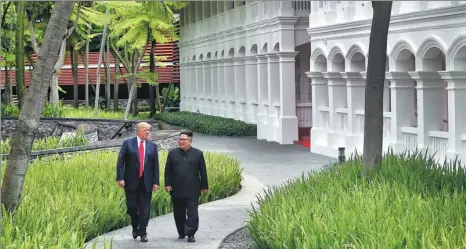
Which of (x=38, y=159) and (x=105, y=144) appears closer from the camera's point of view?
(x=38, y=159)

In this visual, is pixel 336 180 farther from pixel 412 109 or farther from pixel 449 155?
pixel 412 109

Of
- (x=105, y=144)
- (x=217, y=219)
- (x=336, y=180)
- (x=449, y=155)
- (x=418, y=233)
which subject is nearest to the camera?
(x=418, y=233)

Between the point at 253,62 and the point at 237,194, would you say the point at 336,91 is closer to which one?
the point at 237,194

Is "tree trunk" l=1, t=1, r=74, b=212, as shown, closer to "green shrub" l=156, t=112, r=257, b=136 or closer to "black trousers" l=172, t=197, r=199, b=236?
"black trousers" l=172, t=197, r=199, b=236

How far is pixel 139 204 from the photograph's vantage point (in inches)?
496

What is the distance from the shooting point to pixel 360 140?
26.5 m

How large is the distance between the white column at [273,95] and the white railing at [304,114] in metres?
1.44

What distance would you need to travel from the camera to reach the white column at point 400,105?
905 inches

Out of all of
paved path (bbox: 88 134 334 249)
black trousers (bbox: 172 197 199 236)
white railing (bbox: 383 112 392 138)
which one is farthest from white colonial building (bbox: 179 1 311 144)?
black trousers (bbox: 172 197 199 236)

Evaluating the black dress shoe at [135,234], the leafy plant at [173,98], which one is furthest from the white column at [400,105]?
the leafy plant at [173,98]

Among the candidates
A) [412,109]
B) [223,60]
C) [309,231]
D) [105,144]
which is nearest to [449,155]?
[412,109]

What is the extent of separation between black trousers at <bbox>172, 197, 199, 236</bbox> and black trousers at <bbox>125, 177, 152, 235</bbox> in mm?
376

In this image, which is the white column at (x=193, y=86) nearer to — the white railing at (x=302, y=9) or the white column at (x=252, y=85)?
the white column at (x=252, y=85)

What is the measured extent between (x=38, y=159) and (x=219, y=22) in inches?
1076
